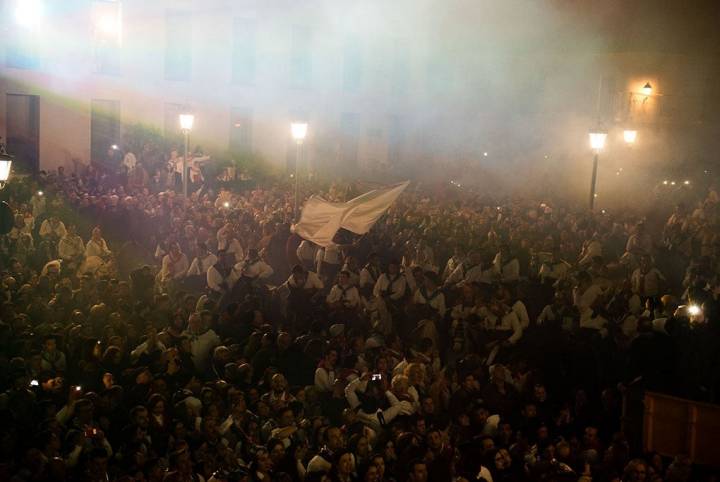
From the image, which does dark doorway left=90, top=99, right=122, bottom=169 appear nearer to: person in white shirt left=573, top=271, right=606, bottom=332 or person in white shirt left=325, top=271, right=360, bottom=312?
person in white shirt left=325, top=271, right=360, bottom=312

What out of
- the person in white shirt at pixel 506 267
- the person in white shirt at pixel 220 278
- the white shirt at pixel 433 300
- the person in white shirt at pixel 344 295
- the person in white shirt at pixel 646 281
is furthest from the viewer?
the person in white shirt at pixel 506 267

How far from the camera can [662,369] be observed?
30.3 feet

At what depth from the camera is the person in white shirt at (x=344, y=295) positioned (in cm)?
1045

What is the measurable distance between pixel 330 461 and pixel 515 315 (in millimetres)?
3720

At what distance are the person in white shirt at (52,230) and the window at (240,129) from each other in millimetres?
17276

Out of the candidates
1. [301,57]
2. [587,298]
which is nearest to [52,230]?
[587,298]

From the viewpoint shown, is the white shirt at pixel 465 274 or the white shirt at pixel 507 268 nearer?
the white shirt at pixel 465 274

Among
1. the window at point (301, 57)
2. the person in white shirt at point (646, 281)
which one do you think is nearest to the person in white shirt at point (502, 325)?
the person in white shirt at point (646, 281)

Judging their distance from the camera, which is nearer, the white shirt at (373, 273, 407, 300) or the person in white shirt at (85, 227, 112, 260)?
the white shirt at (373, 273, 407, 300)

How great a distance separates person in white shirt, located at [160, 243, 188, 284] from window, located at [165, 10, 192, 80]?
17749mm

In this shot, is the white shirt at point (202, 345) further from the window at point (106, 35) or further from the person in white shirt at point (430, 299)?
the window at point (106, 35)

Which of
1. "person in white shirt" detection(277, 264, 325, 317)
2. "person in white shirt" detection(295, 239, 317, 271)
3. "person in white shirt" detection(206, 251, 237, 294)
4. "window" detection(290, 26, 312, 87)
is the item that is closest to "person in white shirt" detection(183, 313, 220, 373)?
"person in white shirt" detection(277, 264, 325, 317)

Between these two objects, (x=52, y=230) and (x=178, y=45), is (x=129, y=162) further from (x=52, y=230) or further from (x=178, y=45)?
(x=52, y=230)

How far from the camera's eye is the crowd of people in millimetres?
7027
